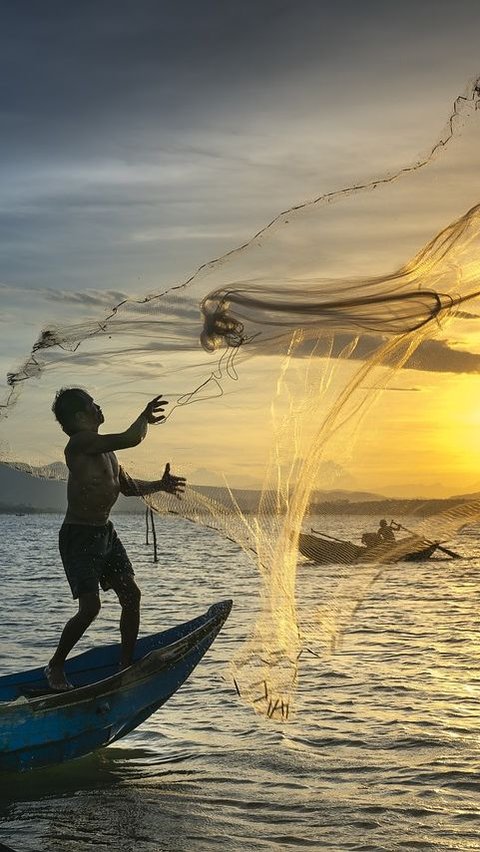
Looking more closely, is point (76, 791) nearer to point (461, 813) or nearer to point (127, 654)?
point (127, 654)

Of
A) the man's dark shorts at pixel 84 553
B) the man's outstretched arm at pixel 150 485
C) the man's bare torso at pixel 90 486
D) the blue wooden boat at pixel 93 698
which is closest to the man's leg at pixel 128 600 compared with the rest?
the man's dark shorts at pixel 84 553

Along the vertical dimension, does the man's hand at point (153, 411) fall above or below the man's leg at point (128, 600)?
above

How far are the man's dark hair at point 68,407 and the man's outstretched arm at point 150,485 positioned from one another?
27.2 inches

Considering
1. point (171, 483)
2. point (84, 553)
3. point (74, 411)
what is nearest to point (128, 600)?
point (84, 553)

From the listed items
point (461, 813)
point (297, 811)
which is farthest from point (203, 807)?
point (461, 813)

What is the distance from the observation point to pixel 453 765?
884 cm

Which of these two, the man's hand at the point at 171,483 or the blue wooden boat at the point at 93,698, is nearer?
the blue wooden boat at the point at 93,698

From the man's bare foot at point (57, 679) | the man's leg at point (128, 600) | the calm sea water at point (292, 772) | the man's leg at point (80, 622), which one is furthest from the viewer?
the man's bare foot at point (57, 679)

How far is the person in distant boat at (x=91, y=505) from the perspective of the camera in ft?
26.0

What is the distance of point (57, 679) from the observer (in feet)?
28.1

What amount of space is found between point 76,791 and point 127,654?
1.11m

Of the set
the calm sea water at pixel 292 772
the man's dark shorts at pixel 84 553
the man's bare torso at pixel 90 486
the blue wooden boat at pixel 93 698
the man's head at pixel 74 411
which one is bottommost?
the calm sea water at pixel 292 772

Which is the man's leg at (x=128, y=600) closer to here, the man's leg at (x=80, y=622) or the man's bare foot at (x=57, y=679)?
the man's leg at (x=80, y=622)

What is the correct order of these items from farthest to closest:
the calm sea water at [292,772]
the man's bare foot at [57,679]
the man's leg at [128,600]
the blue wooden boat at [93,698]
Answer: the man's bare foot at [57,679] < the man's leg at [128,600] < the blue wooden boat at [93,698] < the calm sea water at [292,772]
